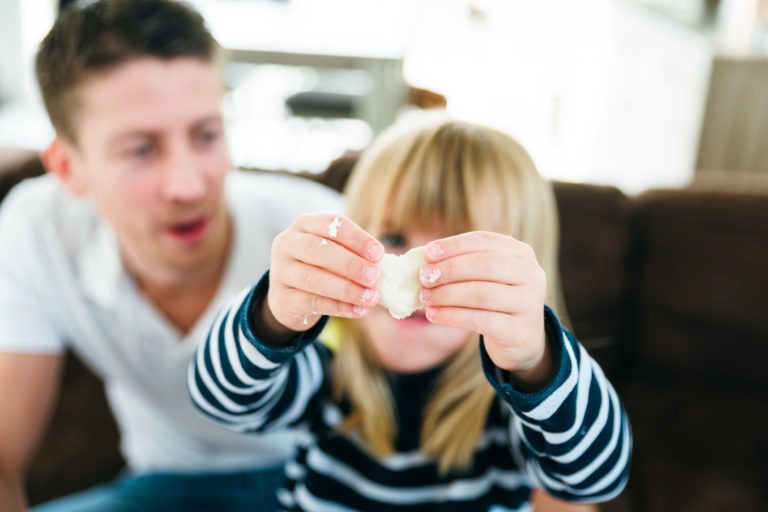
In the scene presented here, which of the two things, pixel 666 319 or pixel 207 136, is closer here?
pixel 207 136

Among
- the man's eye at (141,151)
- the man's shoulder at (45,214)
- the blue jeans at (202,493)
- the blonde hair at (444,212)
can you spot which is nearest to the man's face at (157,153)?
the man's eye at (141,151)

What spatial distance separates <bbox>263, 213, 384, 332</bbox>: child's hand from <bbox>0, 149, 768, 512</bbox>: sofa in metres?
0.94

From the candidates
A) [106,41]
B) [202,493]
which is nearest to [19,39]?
[106,41]

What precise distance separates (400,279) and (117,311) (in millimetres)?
705

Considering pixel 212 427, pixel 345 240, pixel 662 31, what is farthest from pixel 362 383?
pixel 662 31

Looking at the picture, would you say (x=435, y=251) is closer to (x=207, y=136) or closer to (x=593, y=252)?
(x=207, y=136)

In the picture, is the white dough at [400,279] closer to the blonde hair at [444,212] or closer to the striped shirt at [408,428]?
the striped shirt at [408,428]

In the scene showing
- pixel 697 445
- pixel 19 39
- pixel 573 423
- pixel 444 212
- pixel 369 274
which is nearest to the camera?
pixel 369 274

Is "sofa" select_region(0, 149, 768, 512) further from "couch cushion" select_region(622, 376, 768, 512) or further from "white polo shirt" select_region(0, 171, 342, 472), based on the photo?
"white polo shirt" select_region(0, 171, 342, 472)

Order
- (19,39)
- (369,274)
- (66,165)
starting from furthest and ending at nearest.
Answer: (19,39) → (66,165) → (369,274)

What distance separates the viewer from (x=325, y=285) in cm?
57

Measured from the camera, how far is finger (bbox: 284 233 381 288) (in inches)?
21.7

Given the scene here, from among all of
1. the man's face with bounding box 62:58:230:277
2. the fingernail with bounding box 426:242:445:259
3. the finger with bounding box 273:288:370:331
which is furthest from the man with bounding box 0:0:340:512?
the fingernail with bounding box 426:242:445:259

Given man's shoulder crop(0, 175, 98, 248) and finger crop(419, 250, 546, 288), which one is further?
man's shoulder crop(0, 175, 98, 248)
